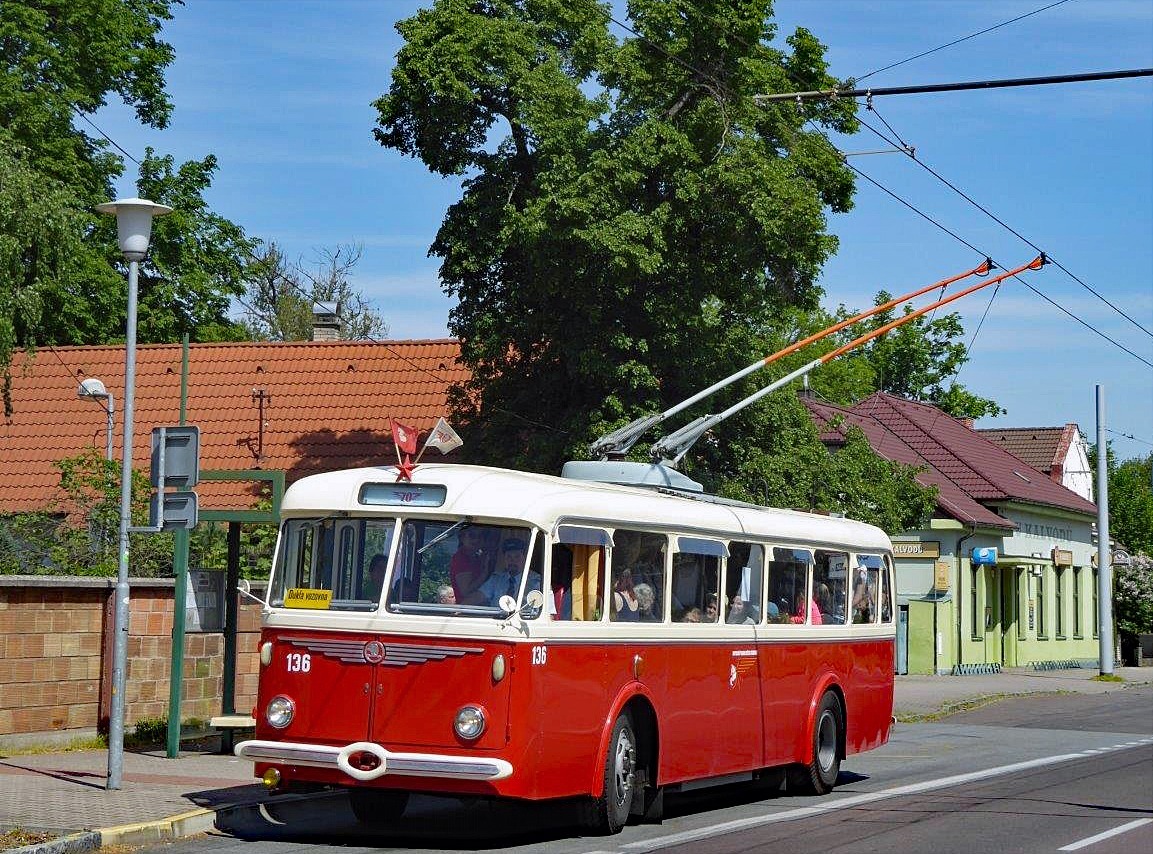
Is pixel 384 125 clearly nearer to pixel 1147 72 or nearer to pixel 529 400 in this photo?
pixel 529 400

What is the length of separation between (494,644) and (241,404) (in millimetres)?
28095

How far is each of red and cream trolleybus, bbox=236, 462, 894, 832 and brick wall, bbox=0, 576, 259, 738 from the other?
463cm

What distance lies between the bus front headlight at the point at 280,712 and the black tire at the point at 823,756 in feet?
19.4

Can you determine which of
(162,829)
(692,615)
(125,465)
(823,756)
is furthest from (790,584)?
(162,829)

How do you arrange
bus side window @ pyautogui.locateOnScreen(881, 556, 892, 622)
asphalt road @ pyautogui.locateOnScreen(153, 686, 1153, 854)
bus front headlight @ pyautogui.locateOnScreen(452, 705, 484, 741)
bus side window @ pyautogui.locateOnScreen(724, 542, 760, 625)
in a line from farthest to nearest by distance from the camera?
bus side window @ pyautogui.locateOnScreen(881, 556, 892, 622), bus side window @ pyautogui.locateOnScreen(724, 542, 760, 625), asphalt road @ pyautogui.locateOnScreen(153, 686, 1153, 854), bus front headlight @ pyautogui.locateOnScreen(452, 705, 484, 741)

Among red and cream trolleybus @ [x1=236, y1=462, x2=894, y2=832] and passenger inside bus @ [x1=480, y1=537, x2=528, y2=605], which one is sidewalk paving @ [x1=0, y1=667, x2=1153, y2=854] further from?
passenger inside bus @ [x1=480, y1=537, x2=528, y2=605]

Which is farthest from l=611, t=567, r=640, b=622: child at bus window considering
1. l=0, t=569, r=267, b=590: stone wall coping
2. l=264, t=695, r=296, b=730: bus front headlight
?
l=0, t=569, r=267, b=590: stone wall coping

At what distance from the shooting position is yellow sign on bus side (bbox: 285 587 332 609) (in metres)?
12.1

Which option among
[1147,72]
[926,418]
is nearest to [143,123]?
[926,418]

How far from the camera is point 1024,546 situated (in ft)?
160

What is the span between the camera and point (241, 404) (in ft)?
127

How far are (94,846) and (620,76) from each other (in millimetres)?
18915

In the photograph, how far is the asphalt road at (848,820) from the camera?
1191 cm

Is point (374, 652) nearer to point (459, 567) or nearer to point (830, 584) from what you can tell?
point (459, 567)
